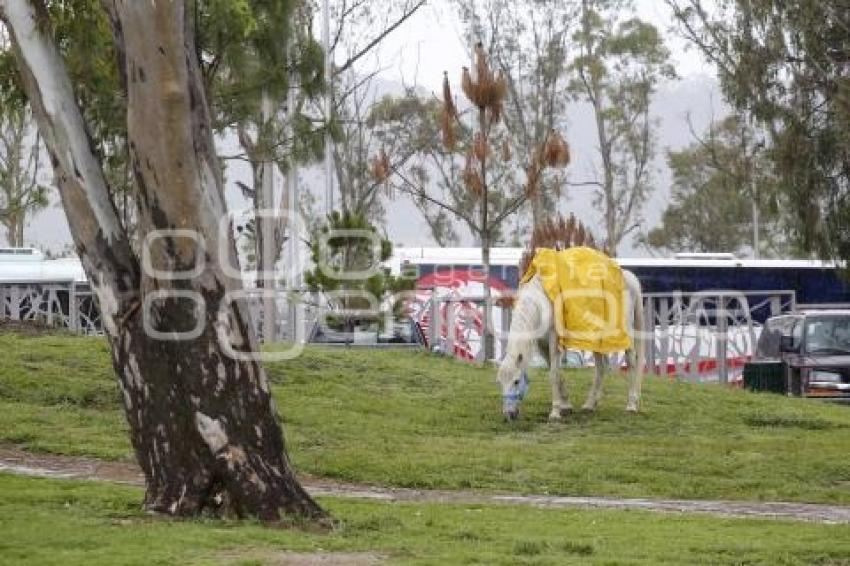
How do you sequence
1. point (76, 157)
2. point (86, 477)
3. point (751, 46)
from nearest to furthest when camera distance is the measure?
point (76, 157), point (86, 477), point (751, 46)

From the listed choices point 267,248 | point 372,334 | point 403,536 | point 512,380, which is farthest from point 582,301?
point 267,248

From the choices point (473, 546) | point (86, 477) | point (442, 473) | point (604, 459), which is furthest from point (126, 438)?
point (473, 546)

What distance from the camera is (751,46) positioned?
Answer: 29.5 metres

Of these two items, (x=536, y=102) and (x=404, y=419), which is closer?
(x=404, y=419)

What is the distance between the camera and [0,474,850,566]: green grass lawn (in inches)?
356

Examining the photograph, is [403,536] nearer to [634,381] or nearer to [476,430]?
[476,430]

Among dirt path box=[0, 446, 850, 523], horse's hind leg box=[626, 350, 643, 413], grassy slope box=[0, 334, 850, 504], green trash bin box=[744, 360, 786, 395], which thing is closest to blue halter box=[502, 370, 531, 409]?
grassy slope box=[0, 334, 850, 504]

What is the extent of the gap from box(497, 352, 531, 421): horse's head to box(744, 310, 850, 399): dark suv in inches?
321

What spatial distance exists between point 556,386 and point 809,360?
25.2 ft

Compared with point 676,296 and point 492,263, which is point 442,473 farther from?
point 492,263

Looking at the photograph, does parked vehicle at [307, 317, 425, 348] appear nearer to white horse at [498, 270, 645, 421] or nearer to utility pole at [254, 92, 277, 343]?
utility pole at [254, 92, 277, 343]

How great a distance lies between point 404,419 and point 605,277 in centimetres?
311

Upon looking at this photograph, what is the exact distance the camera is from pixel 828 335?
25.3 meters

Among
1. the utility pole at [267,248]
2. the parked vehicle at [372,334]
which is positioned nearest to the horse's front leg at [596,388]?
the parked vehicle at [372,334]
